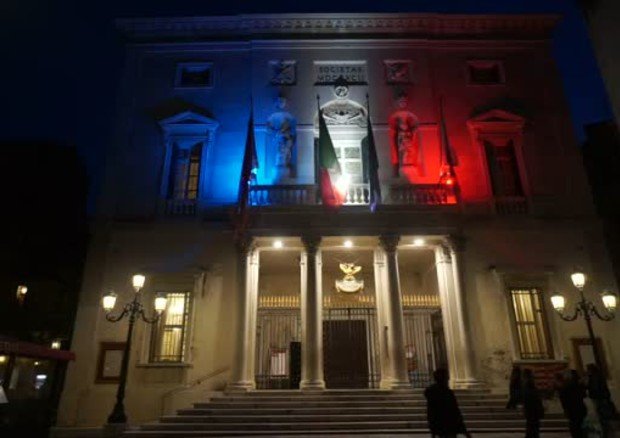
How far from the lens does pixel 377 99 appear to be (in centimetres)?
1752

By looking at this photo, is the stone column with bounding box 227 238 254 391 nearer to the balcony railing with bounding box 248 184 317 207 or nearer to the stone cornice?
the balcony railing with bounding box 248 184 317 207

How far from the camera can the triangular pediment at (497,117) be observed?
55.0 ft

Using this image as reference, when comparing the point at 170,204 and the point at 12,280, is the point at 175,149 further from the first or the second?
the point at 12,280

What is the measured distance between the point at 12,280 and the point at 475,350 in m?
20.2

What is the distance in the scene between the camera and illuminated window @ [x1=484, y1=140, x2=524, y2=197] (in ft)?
53.4

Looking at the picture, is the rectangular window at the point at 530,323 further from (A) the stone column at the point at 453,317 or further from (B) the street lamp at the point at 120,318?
(B) the street lamp at the point at 120,318

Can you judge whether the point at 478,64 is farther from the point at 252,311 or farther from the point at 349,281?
the point at 252,311

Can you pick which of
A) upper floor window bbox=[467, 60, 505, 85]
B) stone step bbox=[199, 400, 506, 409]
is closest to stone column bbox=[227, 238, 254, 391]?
stone step bbox=[199, 400, 506, 409]

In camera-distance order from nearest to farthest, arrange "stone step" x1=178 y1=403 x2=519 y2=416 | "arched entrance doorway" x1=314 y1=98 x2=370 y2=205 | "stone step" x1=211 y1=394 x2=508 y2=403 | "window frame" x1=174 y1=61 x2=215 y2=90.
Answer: "stone step" x1=178 y1=403 x2=519 y2=416, "stone step" x1=211 y1=394 x2=508 y2=403, "arched entrance doorway" x1=314 y1=98 x2=370 y2=205, "window frame" x1=174 y1=61 x2=215 y2=90

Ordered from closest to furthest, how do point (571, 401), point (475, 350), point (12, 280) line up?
point (571, 401) < point (475, 350) < point (12, 280)

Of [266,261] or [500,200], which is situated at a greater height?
[500,200]

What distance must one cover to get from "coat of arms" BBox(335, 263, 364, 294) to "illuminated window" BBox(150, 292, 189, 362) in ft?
17.6

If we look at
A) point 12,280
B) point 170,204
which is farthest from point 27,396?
point 12,280

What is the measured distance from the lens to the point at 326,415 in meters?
11.3
